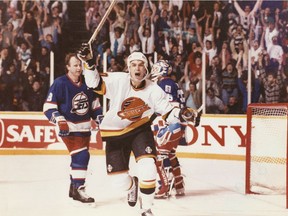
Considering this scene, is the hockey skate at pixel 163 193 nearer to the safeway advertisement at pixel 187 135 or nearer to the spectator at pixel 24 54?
the safeway advertisement at pixel 187 135

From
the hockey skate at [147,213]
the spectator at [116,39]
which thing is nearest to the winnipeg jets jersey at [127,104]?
the hockey skate at [147,213]

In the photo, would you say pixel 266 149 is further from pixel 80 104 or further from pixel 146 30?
pixel 146 30

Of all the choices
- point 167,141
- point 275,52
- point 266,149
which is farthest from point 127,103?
point 275,52

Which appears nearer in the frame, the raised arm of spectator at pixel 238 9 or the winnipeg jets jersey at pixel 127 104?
the winnipeg jets jersey at pixel 127 104

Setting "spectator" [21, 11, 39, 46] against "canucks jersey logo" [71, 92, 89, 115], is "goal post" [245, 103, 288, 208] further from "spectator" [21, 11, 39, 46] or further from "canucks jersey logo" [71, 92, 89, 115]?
"spectator" [21, 11, 39, 46]

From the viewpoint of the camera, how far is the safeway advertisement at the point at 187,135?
14.8 ft

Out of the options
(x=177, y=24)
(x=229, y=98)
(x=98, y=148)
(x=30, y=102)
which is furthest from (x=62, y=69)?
(x=229, y=98)

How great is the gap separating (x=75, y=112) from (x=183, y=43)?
2.56 meters

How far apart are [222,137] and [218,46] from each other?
3.06 feet

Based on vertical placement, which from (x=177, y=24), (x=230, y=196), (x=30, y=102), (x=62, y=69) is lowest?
(x=230, y=196)

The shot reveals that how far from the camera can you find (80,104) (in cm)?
267

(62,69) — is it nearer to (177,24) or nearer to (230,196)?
(177,24)

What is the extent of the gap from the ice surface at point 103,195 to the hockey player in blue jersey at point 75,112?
158 millimetres

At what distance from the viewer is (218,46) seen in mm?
5008
